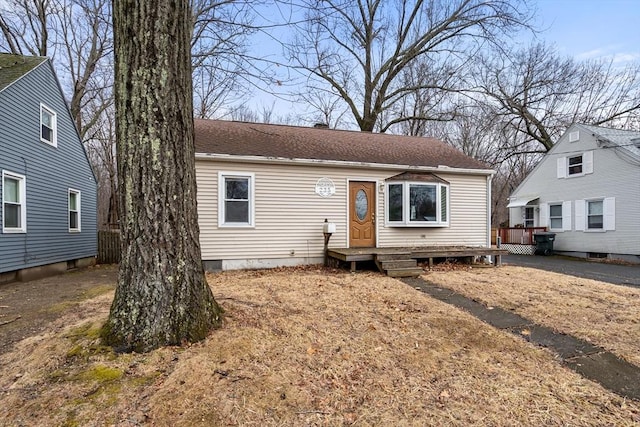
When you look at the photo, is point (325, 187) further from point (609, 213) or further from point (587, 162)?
point (587, 162)

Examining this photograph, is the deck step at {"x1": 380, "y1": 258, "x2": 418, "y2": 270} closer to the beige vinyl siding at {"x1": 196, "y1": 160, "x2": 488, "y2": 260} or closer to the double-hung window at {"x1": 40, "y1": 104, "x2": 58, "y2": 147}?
the beige vinyl siding at {"x1": 196, "y1": 160, "x2": 488, "y2": 260}

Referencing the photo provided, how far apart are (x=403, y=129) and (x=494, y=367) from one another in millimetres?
22435

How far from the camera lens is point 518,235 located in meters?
16.8

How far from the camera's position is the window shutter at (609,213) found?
520 inches

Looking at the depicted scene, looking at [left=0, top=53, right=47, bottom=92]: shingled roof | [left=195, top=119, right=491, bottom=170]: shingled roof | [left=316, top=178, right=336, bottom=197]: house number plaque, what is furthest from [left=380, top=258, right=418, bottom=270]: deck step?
[left=0, top=53, right=47, bottom=92]: shingled roof

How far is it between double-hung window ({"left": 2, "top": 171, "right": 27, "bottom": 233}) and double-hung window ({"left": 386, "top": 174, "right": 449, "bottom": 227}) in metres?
9.61

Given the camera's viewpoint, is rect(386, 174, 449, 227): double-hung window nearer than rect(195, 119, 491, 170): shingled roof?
No

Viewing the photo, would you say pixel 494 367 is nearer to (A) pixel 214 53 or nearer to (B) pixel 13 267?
(A) pixel 214 53

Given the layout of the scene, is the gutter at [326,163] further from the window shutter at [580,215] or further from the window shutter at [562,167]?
the window shutter at [562,167]

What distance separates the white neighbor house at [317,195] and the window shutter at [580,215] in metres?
7.28

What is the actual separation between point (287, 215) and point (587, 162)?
14.0 meters

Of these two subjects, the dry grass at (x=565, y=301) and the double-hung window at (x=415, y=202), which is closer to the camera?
the dry grass at (x=565, y=301)

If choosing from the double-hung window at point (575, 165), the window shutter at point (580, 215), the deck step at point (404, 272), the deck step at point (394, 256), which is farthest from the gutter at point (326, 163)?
the double-hung window at point (575, 165)

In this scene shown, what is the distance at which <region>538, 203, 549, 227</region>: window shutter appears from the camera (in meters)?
16.3
